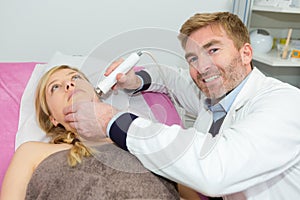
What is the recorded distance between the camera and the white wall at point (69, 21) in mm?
1636

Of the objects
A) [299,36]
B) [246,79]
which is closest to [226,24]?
[246,79]

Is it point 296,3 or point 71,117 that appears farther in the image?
point 296,3

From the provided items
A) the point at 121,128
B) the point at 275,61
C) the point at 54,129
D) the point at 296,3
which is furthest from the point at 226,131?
the point at 296,3

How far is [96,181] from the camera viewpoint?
3.11ft

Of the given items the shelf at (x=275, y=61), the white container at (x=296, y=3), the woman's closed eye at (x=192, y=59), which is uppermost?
the woman's closed eye at (x=192, y=59)

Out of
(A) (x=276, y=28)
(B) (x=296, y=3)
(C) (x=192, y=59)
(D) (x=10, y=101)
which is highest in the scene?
(C) (x=192, y=59)

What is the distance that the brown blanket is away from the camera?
0.94 meters

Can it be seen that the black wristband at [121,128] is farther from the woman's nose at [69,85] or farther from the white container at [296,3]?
the white container at [296,3]

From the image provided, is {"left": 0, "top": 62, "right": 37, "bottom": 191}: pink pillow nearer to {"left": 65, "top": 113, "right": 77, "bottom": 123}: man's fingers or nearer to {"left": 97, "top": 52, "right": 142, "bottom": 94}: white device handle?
{"left": 65, "top": 113, "right": 77, "bottom": 123}: man's fingers

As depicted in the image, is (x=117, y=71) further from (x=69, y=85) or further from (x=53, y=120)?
(x=53, y=120)

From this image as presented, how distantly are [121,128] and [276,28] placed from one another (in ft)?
5.46

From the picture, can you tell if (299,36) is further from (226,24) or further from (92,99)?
(92,99)

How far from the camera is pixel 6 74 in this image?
4.58 ft

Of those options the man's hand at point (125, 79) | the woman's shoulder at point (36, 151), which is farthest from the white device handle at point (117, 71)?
the woman's shoulder at point (36, 151)
